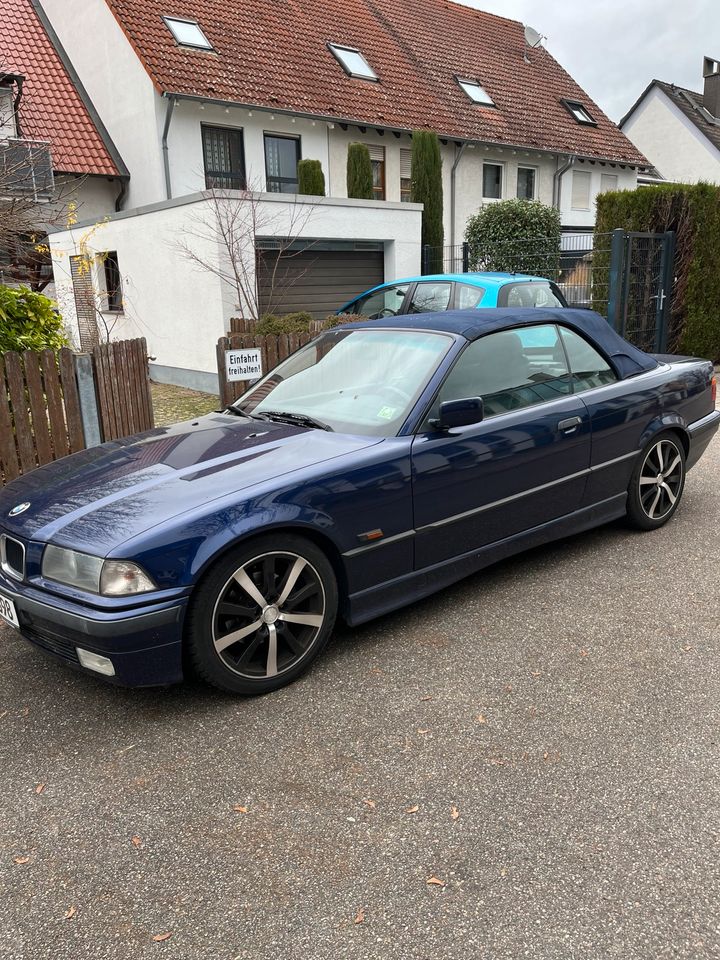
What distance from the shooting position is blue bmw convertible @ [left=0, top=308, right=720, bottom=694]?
2.95 m

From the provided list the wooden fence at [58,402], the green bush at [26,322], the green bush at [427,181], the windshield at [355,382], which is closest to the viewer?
the windshield at [355,382]

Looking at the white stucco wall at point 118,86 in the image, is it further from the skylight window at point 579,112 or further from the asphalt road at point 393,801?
the skylight window at point 579,112

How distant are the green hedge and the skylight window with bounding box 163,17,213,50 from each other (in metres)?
10.2

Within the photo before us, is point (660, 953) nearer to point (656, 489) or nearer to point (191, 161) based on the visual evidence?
point (656, 489)

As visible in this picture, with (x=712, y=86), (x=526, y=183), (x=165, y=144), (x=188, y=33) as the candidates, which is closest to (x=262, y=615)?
(x=165, y=144)

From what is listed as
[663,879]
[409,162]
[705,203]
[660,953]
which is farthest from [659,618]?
[409,162]

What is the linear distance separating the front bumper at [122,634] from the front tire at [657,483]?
313 cm

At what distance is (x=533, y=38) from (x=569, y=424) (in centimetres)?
2725

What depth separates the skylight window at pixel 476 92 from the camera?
2230cm

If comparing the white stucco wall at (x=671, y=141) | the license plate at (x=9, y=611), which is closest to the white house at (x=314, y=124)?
the white stucco wall at (x=671, y=141)

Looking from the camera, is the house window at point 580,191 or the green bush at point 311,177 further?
the house window at point 580,191

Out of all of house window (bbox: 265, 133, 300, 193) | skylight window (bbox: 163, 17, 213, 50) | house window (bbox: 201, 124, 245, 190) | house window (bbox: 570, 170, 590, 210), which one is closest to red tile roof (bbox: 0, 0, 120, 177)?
house window (bbox: 201, 124, 245, 190)

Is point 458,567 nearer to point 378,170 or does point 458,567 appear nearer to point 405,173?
point 378,170

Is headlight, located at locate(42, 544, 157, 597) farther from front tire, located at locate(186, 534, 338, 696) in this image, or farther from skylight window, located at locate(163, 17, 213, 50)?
skylight window, located at locate(163, 17, 213, 50)
